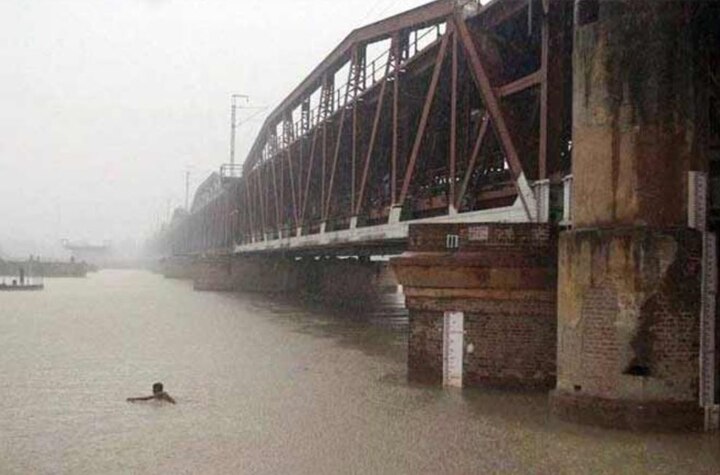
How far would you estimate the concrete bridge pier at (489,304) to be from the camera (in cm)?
1477

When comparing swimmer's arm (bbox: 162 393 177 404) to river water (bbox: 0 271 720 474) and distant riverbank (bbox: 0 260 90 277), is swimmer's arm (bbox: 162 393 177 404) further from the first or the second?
distant riverbank (bbox: 0 260 90 277)

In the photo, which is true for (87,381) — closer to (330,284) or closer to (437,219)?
(437,219)

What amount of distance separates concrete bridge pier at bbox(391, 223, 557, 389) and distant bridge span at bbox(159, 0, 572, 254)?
1.21 meters

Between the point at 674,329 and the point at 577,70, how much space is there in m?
4.34

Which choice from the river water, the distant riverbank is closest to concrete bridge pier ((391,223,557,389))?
the river water

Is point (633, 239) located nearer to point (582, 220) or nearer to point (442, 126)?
point (582, 220)

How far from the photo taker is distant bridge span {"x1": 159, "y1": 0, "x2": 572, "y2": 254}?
16.1 meters

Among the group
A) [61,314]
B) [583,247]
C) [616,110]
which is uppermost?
[616,110]

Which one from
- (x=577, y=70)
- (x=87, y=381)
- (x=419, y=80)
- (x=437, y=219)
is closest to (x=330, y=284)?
(x=419, y=80)

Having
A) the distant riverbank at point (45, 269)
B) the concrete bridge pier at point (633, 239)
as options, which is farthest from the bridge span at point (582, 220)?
the distant riverbank at point (45, 269)

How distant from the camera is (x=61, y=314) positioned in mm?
38562

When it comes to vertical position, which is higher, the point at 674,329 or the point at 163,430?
the point at 674,329

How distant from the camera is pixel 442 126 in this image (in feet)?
88.8

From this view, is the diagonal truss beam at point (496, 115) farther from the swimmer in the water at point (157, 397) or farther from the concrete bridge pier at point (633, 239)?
the swimmer in the water at point (157, 397)
